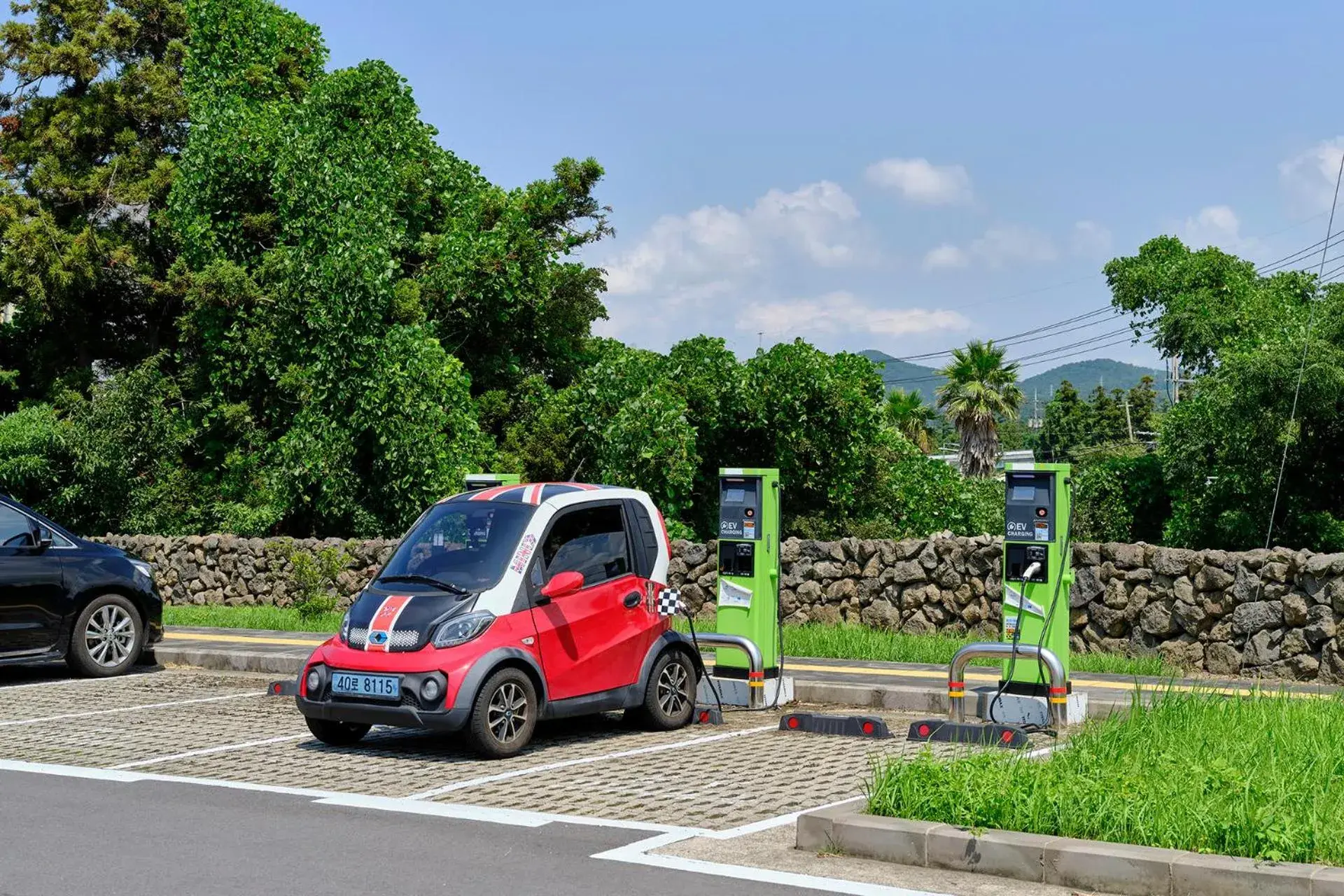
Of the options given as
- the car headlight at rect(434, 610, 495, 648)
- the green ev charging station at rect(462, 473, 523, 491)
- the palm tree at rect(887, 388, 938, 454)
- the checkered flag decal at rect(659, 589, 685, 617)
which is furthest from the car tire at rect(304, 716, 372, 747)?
the palm tree at rect(887, 388, 938, 454)

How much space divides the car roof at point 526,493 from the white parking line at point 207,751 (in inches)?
82.2

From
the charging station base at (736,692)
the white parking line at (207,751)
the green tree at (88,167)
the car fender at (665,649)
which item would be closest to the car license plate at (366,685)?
the white parking line at (207,751)

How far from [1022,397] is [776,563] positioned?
182ft

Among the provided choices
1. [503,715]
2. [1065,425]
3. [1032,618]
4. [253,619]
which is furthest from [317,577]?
[1065,425]

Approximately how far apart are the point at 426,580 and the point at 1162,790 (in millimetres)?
5416

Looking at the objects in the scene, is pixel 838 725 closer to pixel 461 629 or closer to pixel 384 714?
pixel 461 629

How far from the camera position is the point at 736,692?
1273cm

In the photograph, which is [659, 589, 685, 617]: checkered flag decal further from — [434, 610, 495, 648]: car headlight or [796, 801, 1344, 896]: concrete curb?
[796, 801, 1344, 896]: concrete curb

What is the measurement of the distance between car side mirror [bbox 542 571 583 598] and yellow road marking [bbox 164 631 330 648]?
7.89 m

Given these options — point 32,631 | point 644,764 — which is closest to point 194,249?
point 32,631

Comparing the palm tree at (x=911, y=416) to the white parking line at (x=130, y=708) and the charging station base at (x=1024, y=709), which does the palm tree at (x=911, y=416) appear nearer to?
the white parking line at (x=130, y=708)

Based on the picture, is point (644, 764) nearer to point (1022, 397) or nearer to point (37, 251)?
point (37, 251)

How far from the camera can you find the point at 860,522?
29.1m

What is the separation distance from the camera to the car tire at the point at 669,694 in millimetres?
11312
